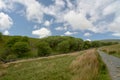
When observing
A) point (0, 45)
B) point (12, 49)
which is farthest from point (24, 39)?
point (0, 45)

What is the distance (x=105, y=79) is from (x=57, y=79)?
413 cm

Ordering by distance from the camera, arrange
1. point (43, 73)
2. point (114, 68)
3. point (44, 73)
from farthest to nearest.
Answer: point (43, 73)
point (44, 73)
point (114, 68)

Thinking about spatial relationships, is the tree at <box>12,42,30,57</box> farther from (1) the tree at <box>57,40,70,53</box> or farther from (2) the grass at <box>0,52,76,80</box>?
(2) the grass at <box>0,52,76,80</box>

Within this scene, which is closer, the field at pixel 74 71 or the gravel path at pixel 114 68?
the gravel path at pixel 114 68

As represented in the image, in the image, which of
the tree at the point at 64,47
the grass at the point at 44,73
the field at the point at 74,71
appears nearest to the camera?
the field at the point at 74,71

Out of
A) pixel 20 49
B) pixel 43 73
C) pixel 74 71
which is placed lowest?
pixel 43 73

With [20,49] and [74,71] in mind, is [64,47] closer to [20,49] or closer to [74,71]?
[20,49]

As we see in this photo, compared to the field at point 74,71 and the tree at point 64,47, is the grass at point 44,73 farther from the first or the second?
the tree at point 64,47

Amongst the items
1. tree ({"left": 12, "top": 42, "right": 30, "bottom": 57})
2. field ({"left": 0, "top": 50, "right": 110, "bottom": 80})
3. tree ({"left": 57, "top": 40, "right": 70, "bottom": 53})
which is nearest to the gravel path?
field ({"left": 0, "top": 50, "right": 110, "bottom": 80})

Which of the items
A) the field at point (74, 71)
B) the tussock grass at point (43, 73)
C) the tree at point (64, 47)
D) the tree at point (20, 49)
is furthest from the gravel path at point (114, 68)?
the tree at point (64, 47)

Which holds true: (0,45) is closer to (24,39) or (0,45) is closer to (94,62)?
(24,39)

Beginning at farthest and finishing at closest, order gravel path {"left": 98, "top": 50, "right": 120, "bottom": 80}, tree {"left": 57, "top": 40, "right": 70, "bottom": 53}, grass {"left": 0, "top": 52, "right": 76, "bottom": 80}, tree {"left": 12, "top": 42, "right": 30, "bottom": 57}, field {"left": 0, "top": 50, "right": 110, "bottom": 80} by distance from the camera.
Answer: tree {"left": 57, "top": 40, "right": 70, "bottom": 53} → tree {"left": 12, "top": 42, "right": 30, "bottom": 57} → grass {"left": 0, "top": 52, "right": 76, "bottom": 80} → field {"left": 0, "top": 50, "right": 110, "bottom": 80} → gravel path {"left": 98, "top": 50, "right": 120, "bottom": 80}

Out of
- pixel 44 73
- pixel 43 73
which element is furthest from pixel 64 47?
pixel 44 73

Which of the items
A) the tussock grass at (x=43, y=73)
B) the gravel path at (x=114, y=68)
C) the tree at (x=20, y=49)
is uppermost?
the tree at (x=20, y=49)
